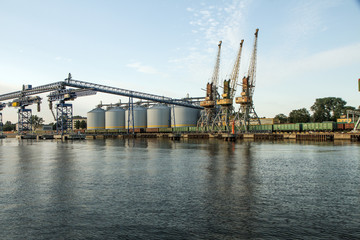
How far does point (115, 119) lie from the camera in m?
138

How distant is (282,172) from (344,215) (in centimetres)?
1092

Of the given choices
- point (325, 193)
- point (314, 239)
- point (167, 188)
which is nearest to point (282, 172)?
point (325, 193)

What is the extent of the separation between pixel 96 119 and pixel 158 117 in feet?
118

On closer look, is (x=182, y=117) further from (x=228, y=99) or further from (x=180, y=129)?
(x=228, y=99)

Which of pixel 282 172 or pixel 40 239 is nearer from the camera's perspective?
pixel 40 239

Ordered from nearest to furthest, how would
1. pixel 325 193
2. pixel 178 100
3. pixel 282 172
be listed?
pixel 325 193 → pixel 282 172 → pixel 178 100

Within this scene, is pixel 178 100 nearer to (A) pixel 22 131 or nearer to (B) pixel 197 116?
(B) pixel 197 116

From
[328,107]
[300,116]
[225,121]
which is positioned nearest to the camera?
[225,121]

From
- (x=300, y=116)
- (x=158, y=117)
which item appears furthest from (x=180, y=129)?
(x=300, y=116)

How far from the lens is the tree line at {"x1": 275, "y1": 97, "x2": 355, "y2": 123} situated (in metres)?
155

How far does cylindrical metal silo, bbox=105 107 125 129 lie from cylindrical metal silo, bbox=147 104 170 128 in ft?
55.4

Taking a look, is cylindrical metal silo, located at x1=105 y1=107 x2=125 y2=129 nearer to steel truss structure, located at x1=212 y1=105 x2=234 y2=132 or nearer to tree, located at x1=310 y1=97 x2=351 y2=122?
steel truss structure, located at x1=212 y1=105 x2=234 y2=132

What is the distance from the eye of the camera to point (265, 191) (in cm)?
1576

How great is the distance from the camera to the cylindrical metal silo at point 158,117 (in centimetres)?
12888
